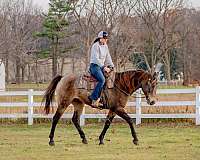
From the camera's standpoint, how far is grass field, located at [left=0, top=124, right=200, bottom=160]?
9984mm

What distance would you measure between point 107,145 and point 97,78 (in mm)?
1485

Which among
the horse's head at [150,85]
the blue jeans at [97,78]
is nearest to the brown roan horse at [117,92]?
the horse's head at [150,85]

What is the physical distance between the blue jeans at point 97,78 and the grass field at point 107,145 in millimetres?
1106

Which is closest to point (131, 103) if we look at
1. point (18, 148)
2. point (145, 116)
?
point (145, 116)

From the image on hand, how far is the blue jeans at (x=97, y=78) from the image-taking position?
1188 centimetres

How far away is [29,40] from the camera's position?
55.3 meters

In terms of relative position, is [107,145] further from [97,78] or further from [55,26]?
[55,26]

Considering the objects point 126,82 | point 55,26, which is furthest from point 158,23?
point 126,82

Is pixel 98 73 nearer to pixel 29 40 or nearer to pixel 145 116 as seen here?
pixel 145 116

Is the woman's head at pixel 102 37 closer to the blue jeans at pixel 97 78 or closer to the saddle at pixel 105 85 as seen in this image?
the blue jeans at pixel 97 78

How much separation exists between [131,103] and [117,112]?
5888 mm

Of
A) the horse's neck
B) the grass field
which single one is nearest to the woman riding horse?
the horse's neck

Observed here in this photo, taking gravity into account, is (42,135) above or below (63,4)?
below

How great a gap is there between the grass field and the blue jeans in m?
1.11
